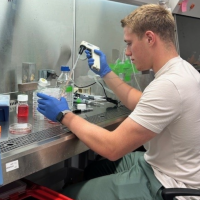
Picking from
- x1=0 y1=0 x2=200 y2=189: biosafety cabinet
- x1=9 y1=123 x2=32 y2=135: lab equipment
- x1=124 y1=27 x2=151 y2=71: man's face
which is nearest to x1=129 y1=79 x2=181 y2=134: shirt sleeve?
x1=124 y1=27 x2=151 y2=71: man's face

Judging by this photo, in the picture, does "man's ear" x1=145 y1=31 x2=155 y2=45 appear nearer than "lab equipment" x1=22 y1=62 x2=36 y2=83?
Yes

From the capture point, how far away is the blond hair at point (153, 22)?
1.12 m

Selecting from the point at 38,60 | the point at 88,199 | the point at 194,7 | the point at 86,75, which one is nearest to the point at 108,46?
the point at 86,75

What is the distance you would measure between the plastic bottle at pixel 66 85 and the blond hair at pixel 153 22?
0.47 meters

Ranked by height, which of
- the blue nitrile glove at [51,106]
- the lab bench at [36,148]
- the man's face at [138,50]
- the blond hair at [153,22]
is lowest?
→ the lab bench at [36,148]

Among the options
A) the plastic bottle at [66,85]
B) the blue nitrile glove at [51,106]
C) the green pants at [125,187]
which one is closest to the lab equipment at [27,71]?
the plastic bottle at [66,85]

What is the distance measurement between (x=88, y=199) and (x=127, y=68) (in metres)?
1.06

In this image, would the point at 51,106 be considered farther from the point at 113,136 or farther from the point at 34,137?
the point at 113,136

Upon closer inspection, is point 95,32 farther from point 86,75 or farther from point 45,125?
point 45,125

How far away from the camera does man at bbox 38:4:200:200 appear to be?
3.24 ft

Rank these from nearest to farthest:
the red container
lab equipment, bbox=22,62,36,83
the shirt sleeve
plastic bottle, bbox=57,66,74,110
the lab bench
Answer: the lab bench < the shirt sleeve < the red container < plastic bottle, bbox=57,66,74,110 < lab equipment, bbox=22,62,36,83

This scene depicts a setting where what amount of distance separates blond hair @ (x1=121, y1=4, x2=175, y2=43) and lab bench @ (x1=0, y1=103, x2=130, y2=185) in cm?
47

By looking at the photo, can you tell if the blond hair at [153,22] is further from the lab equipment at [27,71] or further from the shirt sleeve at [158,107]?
the lab equipment at [27,71]

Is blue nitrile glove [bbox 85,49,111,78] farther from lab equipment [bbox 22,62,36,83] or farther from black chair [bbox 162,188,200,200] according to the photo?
black chair [bbox 162,188,200,200]
